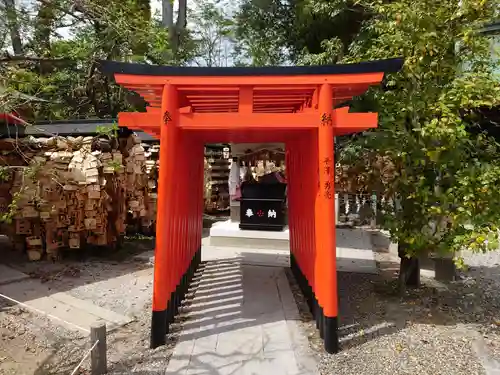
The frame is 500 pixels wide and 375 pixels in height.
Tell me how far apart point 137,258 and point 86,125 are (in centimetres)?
327

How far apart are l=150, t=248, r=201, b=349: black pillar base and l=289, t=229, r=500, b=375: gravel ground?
172 centimetres

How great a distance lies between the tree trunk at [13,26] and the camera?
8.87 meters

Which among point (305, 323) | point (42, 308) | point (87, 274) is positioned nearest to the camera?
point (305, 323)

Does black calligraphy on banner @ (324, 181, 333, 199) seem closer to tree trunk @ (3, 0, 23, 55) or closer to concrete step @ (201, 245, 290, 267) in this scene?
concrete step @ (201, 245, 290, 267)

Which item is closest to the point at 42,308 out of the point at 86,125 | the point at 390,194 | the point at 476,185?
the point at 86,125

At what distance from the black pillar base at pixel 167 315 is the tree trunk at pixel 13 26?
23.8 feet

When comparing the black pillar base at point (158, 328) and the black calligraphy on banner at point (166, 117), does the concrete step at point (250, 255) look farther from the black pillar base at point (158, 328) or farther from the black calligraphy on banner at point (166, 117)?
the black calligraphy on banner at point (166, 117)

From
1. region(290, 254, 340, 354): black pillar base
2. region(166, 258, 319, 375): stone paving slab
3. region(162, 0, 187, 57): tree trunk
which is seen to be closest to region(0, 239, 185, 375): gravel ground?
region(166, 258, 319, 375): stone paving slab

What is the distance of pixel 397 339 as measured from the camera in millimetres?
4418

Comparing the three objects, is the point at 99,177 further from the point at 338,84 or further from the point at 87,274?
the point at 338,84

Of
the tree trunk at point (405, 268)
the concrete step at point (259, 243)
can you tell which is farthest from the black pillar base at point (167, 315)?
the tree trunk at point (405, 268)

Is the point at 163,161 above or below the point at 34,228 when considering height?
above

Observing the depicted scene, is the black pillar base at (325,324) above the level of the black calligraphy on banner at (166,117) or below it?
below

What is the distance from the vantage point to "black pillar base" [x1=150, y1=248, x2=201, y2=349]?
4.20 m
